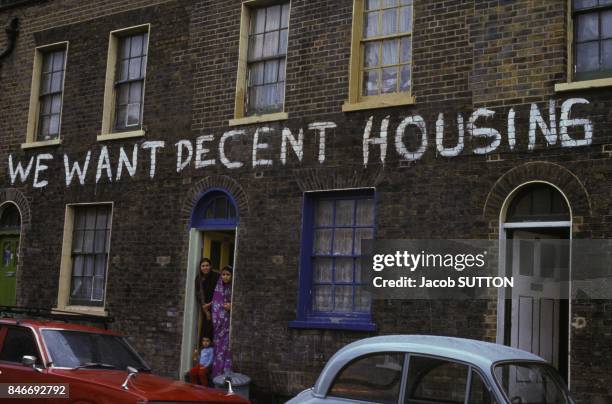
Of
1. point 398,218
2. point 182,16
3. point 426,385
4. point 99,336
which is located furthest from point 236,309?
point 426,385

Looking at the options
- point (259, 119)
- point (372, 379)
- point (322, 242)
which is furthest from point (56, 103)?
point (372, 379)

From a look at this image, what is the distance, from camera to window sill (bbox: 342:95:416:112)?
41.4ft

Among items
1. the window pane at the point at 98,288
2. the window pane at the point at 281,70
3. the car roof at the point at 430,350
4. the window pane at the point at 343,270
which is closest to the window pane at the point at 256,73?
the window pane at the point at 281,70

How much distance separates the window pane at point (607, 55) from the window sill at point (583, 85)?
34 centimetres

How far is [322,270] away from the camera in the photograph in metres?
13.4

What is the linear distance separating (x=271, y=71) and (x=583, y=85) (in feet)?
17.6

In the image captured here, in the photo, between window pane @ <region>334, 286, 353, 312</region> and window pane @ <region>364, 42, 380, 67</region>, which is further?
window pane @ <region>364, 42, 380, 67</region>

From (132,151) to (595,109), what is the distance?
8.31 meters

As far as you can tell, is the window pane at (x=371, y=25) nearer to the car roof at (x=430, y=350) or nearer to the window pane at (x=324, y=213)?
the window pane at (x=324, y=213)

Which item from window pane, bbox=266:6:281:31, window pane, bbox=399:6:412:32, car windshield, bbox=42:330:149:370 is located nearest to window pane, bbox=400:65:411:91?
window pane, bbox=399:6:412:32

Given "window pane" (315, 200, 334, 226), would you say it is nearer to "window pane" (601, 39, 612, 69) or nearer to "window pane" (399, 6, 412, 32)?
"window pane" (399, 6, 412, 32)

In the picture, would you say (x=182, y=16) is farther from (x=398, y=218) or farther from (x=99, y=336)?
(x=99, y=336)

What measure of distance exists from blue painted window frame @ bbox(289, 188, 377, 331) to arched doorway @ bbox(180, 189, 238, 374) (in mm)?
1414

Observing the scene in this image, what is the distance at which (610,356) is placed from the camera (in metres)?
10.5
